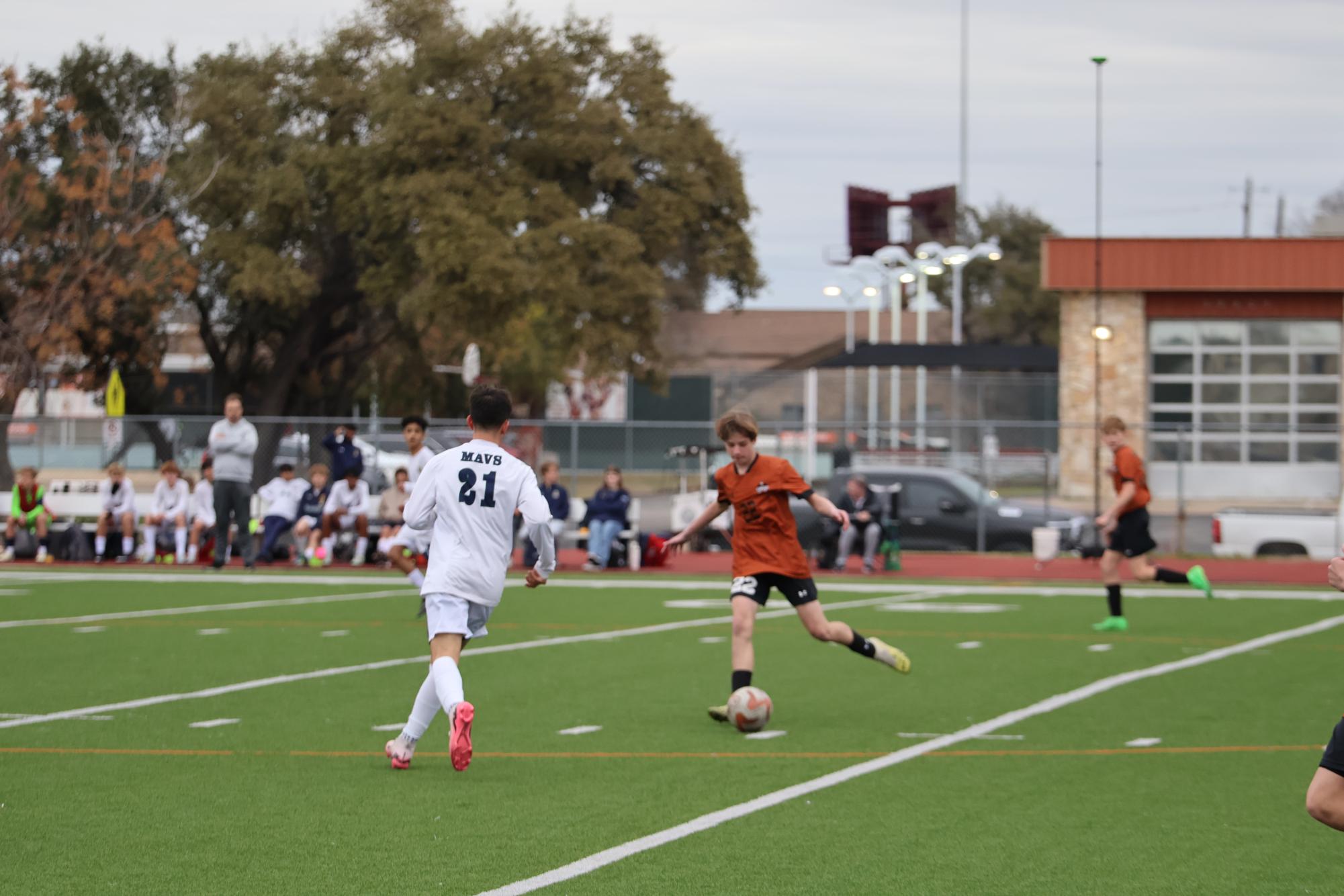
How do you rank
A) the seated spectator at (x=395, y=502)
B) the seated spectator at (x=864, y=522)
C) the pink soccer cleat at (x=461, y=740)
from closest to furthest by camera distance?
1. the pink soccer cleat at (x=461, y=740)
2. the seated spectator at (x=395, y=502)
3. the seated spectator at (x=864, y=522)

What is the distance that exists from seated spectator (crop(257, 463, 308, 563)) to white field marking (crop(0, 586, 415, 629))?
3.83 meters

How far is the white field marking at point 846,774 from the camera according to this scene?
629cm

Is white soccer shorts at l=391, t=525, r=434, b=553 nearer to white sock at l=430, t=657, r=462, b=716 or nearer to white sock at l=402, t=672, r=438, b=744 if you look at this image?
white sock at l=402, t=672, r=438, b=744

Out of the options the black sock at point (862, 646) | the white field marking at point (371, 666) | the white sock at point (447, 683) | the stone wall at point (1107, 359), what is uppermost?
the stone wall at point (1107, 359)

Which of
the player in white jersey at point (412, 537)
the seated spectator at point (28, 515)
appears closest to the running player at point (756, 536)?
the player in white jersey at point (412, 537)

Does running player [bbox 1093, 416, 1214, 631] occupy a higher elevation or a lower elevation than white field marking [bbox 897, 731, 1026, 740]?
higher

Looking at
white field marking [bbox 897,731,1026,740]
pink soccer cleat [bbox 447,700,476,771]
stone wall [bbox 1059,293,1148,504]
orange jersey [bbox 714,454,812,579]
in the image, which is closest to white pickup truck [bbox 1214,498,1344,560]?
stone wall [bbox 1059,293,1148,504]

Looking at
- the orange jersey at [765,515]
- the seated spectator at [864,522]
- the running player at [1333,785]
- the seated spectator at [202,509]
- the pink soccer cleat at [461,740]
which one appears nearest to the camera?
the running player at [1333,785]

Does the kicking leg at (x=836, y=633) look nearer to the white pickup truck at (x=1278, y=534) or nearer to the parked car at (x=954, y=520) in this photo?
the parked car at (x=954, y=520)

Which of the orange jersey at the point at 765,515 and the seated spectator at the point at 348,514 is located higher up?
the orange jersey at the point at 765,515

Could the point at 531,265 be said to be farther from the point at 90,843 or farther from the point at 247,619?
the point at 90,843

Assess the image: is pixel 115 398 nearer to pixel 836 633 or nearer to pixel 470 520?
pixel 836 633

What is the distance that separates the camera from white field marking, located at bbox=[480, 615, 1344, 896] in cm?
629

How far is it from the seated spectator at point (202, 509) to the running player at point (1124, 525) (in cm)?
1348
